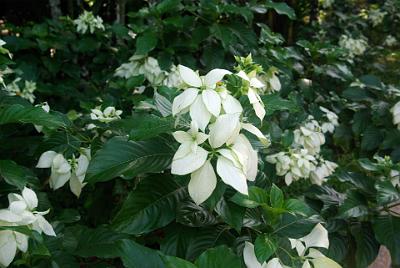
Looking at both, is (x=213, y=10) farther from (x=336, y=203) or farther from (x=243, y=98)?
(x=243, y=98)

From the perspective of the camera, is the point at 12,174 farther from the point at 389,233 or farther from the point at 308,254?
the point at 389,233

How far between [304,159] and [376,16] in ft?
16.1

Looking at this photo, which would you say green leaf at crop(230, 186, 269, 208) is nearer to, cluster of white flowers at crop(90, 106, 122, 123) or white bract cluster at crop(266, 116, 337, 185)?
cluster of white flowers at crop(90, 106, 122, 123)

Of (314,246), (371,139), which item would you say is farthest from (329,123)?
(314,246)

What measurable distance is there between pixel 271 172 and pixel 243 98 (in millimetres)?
785

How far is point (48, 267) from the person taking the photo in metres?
1.31

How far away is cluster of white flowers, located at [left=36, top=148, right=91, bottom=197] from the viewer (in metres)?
1.64

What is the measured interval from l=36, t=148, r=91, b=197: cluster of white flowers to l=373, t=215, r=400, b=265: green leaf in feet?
3.92

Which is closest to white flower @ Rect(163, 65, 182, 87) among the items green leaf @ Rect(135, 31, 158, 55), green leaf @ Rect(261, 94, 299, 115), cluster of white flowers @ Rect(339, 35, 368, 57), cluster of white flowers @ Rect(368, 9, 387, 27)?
green leaf @ Rect(135, 31, 158, 55)

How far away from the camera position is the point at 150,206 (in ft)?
4.16

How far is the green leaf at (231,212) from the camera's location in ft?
3.92

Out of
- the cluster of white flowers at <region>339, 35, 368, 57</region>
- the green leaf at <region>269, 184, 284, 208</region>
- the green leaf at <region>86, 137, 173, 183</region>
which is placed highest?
the green leaf at <region>86, 137, 173, 183</region>

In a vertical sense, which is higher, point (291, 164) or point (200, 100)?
point (200, 100)

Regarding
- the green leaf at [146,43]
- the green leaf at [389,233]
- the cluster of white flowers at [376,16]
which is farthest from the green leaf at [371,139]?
the cluster of white flowers at [376,16]
